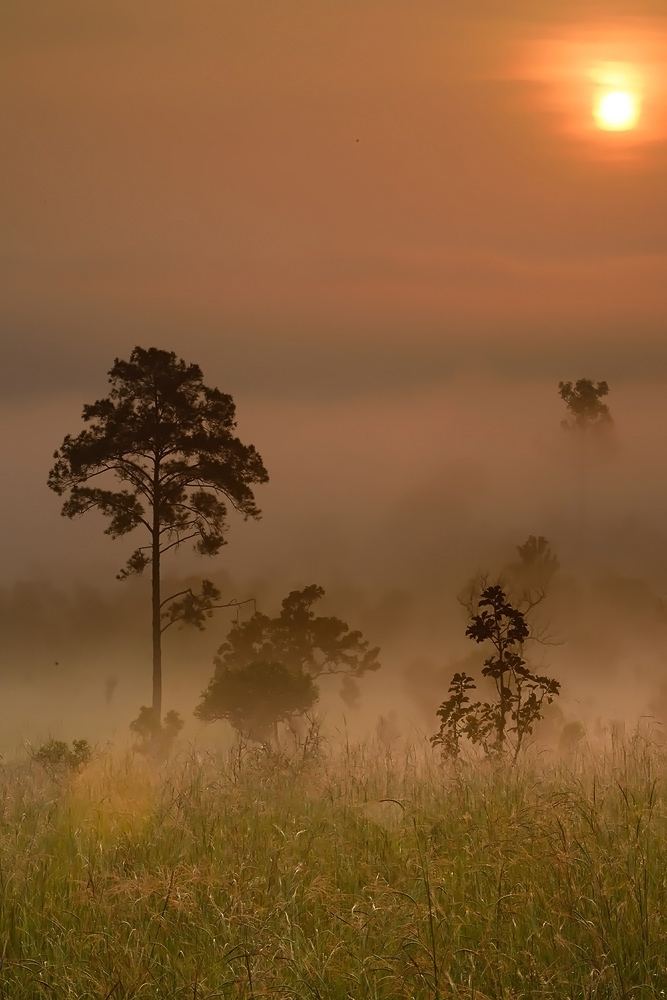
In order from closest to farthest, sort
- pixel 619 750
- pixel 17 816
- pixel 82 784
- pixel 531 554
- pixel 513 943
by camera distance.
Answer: pixel 513 943 < pixel 17 816 < pixel 82 784 < pixel 619 750 < pixel 531 554

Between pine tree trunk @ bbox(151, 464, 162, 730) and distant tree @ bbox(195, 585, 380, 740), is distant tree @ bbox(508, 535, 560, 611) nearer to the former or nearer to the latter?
distant tree @ bbox(195, 585, 380, 740)

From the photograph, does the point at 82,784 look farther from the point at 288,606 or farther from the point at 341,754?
the point at 288,606

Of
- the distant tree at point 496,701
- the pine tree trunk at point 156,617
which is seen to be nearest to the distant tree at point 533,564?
the pine tree trunk at point 156,617

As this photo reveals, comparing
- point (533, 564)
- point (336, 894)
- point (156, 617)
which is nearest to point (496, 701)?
point (336, 894)

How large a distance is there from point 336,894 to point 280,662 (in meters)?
33.0

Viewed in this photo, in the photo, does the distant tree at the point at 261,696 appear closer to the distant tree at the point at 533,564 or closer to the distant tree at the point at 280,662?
the distant tree at the point at 280,662

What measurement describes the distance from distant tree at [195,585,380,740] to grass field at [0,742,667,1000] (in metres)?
27.6

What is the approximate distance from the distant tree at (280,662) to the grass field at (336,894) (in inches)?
1086

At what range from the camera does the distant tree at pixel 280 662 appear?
38688mm

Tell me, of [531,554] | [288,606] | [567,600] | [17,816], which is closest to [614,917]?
[17,816]

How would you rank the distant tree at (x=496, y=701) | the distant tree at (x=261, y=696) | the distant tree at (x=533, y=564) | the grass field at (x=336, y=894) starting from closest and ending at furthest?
the grass field at (x=336, y=894), the distant tree at (x=496, y=701), the distant tree at (x=261, y=696), the distant tree at (x=533, y=564)

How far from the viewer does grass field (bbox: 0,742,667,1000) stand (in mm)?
6293

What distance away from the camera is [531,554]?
70.6 metres

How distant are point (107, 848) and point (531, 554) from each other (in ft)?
207
